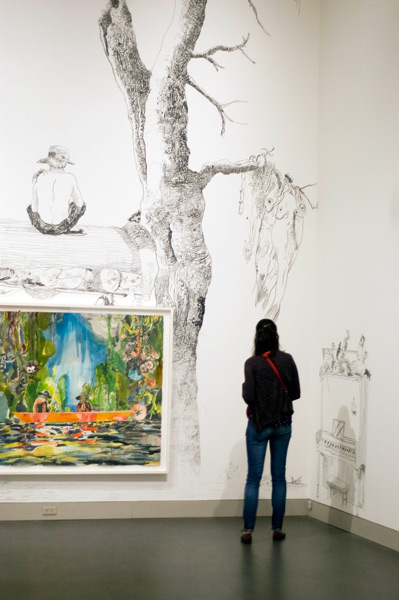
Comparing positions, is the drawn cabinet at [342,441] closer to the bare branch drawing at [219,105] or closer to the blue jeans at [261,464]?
the blue jeans at [261,464]

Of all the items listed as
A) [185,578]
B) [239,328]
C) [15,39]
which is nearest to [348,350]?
[239,328]

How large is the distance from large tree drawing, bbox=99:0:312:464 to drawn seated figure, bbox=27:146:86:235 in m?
0.61

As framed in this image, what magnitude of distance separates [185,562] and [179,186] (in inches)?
128

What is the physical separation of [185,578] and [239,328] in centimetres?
257

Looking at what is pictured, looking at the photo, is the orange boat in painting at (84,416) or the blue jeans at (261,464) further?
the orange boat in painting at (84,416)

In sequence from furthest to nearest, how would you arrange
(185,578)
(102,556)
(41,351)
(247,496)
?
(41,351), (247,496), (102,556), (185,578)

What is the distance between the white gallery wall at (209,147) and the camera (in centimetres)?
650

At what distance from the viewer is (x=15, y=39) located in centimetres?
652

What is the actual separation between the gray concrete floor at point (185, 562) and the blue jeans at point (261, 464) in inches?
10.3

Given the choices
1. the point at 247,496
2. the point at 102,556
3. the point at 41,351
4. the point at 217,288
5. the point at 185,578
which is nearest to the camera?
the point at 185,578

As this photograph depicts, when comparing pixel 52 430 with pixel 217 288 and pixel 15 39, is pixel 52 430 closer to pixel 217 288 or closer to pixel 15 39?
pixel 217 288

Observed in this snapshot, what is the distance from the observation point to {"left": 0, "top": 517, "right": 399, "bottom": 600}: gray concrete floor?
4531 millimetres

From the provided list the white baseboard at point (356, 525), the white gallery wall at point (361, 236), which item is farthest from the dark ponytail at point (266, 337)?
the white baseboard at point (356, 525)

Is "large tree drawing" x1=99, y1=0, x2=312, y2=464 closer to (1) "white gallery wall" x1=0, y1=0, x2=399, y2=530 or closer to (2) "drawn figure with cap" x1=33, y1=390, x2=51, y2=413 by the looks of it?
(1) "white gallery wall" x1=0, y1=0, x2=399, y2=530
